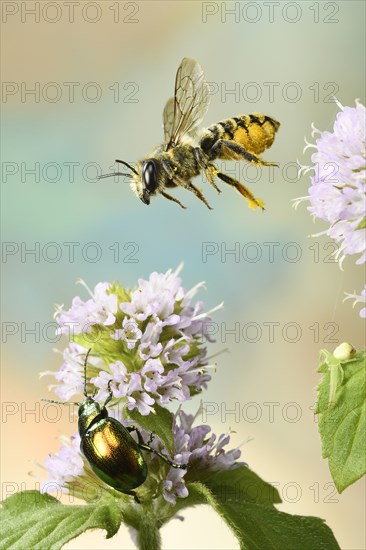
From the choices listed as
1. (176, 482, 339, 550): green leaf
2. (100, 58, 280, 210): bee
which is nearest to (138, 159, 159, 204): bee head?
(100, 58, 280, 210): bee

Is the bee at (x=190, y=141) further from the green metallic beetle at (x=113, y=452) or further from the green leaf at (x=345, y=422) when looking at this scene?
the green leaf at (x=345, y=422)

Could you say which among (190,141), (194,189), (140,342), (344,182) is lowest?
(140,342)

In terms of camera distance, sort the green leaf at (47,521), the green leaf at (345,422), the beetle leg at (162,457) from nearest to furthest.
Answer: the green leaf at (345,422) < the green leaf at (47,521) < the beetle leg at (162,457)

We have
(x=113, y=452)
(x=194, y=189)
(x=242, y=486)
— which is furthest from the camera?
(x=194, y=189)

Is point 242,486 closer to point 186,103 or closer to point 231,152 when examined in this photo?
point 231,152

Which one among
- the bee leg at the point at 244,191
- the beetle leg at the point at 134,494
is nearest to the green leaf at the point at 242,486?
the beetle leg at the point at 134,494

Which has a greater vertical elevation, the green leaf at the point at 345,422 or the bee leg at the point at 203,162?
the bee leg at the point at 203,162

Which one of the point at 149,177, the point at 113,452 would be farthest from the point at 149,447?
the point at 149,177

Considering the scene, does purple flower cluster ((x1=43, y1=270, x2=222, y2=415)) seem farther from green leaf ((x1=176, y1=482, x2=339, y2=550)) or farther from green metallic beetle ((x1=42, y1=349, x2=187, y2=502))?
green leaf ((x1=176, y1=482, x2=339, y2=550))
